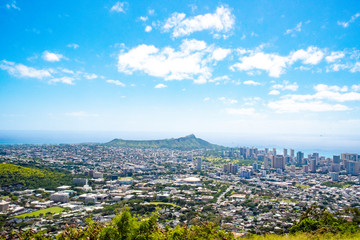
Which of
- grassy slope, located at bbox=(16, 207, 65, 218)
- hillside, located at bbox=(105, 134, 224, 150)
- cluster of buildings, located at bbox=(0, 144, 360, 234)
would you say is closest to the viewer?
cluster of buildings, located at bbox=(0, 144, 360, 234)

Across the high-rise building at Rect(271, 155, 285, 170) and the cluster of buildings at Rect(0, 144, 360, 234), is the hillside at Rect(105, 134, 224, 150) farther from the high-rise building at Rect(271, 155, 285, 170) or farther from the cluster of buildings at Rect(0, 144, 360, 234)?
the cluster of buildings at Rect(0, 144, 360, 234)

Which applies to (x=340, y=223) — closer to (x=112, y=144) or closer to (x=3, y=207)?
(x=3, y=207)

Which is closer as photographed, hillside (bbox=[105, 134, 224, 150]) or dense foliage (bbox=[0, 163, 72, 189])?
dense foliage (bbox=[0, 163, 72, 189])

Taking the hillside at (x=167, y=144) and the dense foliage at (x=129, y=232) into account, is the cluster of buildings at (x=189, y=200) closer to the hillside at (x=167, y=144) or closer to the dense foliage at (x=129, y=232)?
the dense foliage at (x=129, y=232)

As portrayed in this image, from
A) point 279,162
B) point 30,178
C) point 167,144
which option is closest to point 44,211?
point 30,178

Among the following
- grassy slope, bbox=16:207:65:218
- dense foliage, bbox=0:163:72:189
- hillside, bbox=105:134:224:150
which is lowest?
grassy slope, bbox=16:207:65:218

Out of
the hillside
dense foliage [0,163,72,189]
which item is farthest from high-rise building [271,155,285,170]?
the hillside

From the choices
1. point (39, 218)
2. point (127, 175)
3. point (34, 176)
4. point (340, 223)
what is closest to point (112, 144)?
point (127, 175)

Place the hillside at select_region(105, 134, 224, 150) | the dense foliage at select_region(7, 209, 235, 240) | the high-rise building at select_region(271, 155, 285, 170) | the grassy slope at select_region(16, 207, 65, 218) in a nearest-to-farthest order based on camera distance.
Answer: the dense foliage at select_region(7, 209, 235, 240), the grassy slope at select_region(16, 207, 65, 218), the high-rise building at select_region(271, 155, 285, 170), the hillside at select_region(105, 134, 224, 150)

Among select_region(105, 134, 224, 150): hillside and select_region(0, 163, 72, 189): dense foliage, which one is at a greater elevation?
select_region(105, 134, 224, 150): hillside
